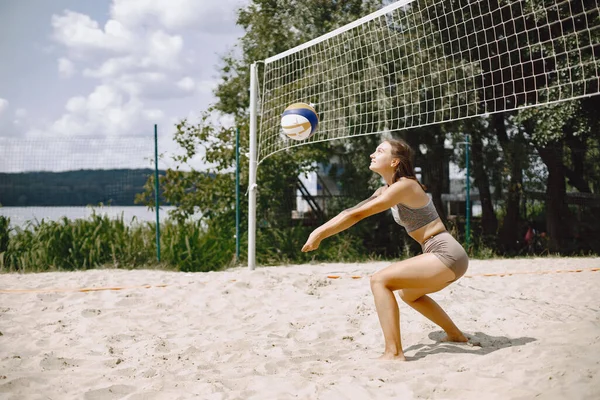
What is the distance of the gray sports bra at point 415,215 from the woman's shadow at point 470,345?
0.73 meters

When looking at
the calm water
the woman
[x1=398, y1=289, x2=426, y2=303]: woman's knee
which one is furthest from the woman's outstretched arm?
the calm water

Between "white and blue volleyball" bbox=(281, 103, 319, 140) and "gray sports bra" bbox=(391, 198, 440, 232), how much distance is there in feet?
8.44

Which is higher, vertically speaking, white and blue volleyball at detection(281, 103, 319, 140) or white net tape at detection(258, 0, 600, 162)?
white net tape at detection(258, 0, 600, 162)

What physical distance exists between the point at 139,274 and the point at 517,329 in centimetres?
423

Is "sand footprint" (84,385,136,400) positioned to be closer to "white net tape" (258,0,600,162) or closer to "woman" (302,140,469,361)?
"woman" (302,140,469,361)

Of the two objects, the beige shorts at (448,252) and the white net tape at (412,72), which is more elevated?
the white net tape at (412,72)

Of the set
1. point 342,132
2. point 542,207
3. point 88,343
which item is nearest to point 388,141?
point 88,343

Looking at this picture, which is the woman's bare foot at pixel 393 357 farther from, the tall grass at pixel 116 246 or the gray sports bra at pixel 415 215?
the tall grass at pixel 116 246

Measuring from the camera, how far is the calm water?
8.12m

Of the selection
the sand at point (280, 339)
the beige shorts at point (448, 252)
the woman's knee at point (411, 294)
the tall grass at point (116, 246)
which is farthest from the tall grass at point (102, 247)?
the beige shorts at point (448, 252)

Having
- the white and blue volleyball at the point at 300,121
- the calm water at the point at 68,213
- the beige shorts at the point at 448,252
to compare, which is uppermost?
the white and blue volleyball at the point at 300,121

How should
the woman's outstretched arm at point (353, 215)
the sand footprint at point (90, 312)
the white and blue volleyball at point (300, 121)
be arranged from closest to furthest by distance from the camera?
the woman's outstretched arm at point (353, 215)
the sand footprint at point (90, 312)
the white and blue volleyball at point (300, 121)

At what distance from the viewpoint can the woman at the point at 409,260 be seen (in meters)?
3.29

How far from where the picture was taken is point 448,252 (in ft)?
11.0
